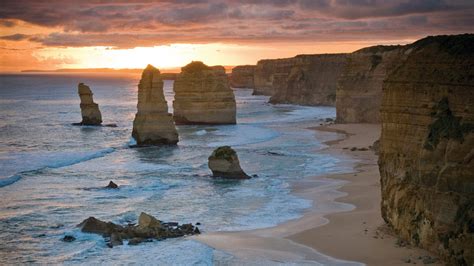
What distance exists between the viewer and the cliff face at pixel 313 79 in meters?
107

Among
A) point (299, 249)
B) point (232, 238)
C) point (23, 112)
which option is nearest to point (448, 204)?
point (299, 249)

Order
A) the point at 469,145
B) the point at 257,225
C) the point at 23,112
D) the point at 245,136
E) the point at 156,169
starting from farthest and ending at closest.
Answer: the point at 23,112 < the point at 245,136 < the point at 156,169 < the point at 257,225 < the point at 469,145

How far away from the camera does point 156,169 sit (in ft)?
130

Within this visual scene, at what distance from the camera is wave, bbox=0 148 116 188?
37.5 metres

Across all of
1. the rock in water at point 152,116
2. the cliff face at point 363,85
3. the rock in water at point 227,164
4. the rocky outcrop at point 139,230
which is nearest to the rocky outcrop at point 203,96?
the cliff face at point 363,85

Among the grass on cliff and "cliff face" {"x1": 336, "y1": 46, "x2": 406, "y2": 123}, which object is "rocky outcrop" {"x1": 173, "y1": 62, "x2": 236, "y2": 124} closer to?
"cliff face" {"x1": 336, "y1": 46, "x2": 406, "y2": 123}

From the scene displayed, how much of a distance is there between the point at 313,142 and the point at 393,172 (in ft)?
112

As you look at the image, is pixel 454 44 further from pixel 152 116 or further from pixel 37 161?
pixel 152 116

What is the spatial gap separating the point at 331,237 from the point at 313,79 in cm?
8855

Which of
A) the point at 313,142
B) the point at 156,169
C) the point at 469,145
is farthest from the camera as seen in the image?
the point at 313,142

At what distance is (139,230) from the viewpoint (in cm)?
2283

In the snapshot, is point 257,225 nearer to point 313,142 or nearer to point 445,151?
point 445,151

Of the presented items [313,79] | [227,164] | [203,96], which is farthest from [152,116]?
[313,79]

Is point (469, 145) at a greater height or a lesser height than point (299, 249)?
greater
